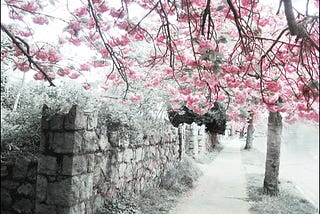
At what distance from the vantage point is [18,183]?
13.7 feet

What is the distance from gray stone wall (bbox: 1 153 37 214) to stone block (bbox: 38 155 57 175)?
22 centimetres

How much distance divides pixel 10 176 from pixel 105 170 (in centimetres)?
134

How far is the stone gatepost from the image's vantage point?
3.79 m

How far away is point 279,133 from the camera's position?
745cm

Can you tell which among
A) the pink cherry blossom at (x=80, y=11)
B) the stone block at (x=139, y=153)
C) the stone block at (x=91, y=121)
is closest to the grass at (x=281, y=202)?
the stone block at (x=139, y=153)

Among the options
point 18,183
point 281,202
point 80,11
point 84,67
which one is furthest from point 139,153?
point 281,202

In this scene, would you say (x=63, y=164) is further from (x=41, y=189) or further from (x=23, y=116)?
(x=23, y=116)

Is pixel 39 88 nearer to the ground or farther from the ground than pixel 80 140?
farther from the ground

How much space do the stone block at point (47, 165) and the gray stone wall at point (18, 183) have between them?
22cm

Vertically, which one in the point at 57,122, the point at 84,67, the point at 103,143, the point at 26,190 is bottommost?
the point at 26,190

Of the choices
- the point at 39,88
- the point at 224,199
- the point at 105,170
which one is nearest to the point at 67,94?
the point at 39,88

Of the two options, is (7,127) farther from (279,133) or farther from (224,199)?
(279,133)

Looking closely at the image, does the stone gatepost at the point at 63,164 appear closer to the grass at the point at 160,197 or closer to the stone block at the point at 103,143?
the stone block at the point at 103,143

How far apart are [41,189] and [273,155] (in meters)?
5.41
